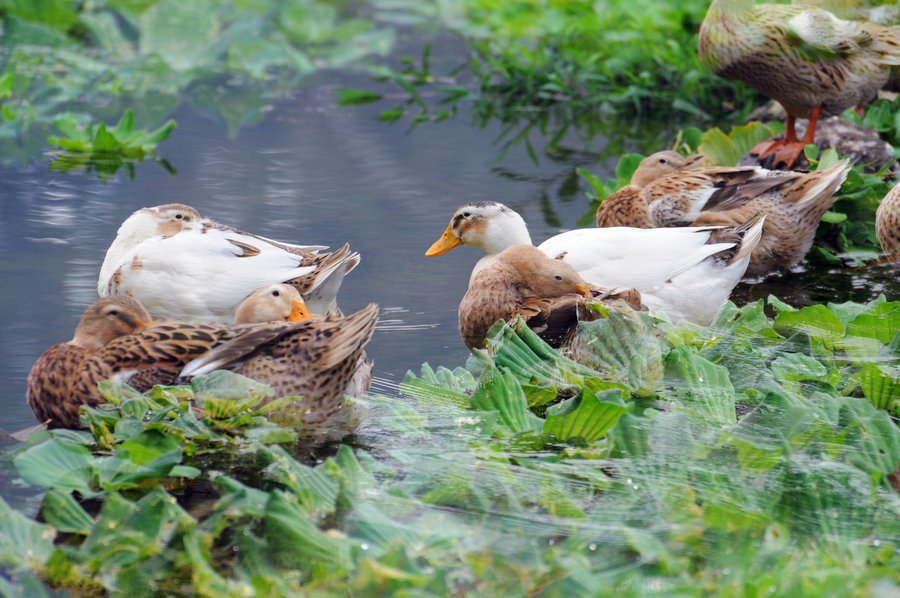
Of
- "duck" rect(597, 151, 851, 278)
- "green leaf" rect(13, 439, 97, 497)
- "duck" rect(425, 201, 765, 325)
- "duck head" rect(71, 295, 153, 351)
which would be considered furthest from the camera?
"duck" rect(597, 151, 851, 278)

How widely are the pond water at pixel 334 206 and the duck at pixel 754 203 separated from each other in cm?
14

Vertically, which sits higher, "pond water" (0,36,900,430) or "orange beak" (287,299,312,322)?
"orange beak" (287,299,312,322)

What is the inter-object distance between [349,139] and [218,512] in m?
4.61

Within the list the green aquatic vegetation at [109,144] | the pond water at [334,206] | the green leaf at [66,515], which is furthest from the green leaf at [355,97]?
the green leaf at [66,515]

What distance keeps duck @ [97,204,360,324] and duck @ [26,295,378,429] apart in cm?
65

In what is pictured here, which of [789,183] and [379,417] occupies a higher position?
[789,183]

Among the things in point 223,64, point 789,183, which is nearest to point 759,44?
point 789,183

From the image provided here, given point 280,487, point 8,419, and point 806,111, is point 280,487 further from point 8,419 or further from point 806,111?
point 806,111

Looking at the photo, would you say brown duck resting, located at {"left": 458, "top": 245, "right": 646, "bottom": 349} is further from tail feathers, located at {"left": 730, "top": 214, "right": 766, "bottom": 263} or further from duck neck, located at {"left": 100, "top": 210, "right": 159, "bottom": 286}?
duck neck, located at {"left": 100, "top": 210, "right": 159, "bottom": 286}

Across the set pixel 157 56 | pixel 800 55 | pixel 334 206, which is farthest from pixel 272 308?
pixel 157 56

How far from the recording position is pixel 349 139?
696cm

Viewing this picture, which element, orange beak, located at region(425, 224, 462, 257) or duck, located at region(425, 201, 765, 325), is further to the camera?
orange beak, located at region(425, 224, 462, 257)

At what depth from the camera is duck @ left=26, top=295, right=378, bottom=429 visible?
317cm

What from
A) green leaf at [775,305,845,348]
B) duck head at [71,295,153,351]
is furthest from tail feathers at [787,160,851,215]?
duck head at [71,295,153,351]
